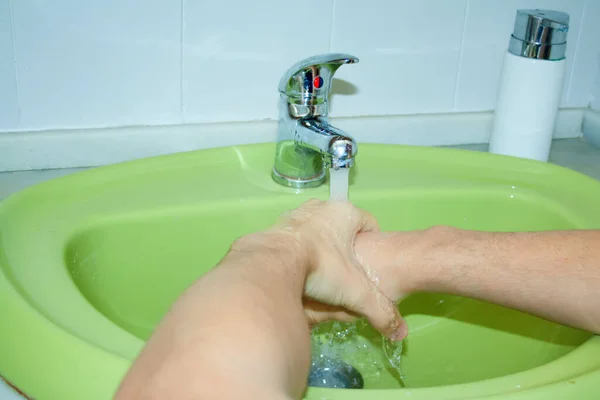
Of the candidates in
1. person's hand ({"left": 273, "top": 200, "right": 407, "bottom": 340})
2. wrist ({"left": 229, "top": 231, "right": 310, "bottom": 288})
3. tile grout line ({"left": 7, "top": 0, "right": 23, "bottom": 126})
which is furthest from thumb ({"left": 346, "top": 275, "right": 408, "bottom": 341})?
tile grout line ({"left": 7, "top": 0, "right": 23, "bottom": 126})

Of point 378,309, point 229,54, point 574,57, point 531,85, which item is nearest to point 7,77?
point 229,54

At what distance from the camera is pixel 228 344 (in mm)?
394

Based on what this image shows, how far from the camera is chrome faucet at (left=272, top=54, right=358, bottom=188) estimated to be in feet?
2.25

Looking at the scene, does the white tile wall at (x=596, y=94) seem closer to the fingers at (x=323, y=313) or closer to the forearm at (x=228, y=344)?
the fingers at (x=323, y=313)

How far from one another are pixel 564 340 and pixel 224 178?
378 mm

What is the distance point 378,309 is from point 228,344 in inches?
11.6

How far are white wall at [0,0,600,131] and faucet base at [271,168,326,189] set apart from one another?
109mm

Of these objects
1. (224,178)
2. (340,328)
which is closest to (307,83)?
(224,178)

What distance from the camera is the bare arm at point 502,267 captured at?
622mm

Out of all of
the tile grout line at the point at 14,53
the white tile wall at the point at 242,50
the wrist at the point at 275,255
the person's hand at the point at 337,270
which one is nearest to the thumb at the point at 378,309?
the person's hand at the point at 337,270

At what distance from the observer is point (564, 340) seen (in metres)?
0.69

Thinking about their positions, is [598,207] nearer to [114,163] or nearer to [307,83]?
[307,83]

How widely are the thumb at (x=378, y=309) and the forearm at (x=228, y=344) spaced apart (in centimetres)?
18

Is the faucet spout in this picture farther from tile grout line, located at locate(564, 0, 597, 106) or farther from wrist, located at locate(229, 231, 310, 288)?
tile grout line, located at locate(564, 0, 597, 106)
